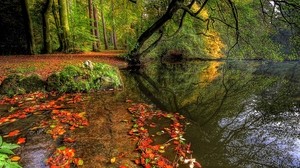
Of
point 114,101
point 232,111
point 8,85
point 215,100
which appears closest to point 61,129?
point 114,101

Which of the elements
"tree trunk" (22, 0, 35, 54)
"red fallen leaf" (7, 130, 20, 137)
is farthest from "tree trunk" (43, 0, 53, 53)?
"red fallen leaf" (7, 130, 20, 137)

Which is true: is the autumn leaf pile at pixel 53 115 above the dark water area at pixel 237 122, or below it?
above

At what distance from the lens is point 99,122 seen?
5008mm

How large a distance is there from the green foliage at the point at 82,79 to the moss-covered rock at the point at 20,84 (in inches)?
13.0

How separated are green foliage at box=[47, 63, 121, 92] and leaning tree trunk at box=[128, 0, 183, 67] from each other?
213 inches

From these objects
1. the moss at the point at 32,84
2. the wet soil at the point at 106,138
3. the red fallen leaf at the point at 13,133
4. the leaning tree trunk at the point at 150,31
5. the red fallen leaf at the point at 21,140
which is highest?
the leaning tree trunk at the point at 150,31

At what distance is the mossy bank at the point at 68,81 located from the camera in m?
7.04

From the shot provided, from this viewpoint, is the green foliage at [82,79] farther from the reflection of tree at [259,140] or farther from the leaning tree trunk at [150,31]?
the leaning tree trunk at [150,31]

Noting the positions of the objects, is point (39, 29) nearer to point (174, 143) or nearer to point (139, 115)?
point (139, 115)

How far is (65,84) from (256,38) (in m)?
7.19

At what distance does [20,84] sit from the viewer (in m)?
7.13

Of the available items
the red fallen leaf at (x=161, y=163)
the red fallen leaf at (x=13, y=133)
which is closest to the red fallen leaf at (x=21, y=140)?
the red fallen leaf at (x=13, y=133)

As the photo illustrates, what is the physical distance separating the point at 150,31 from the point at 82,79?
6951 millimetres

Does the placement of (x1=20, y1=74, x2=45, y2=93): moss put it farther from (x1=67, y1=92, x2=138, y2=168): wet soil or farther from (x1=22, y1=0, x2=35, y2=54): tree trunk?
(x1=22, y1=0, x2=35, y2=54): tree trunk
